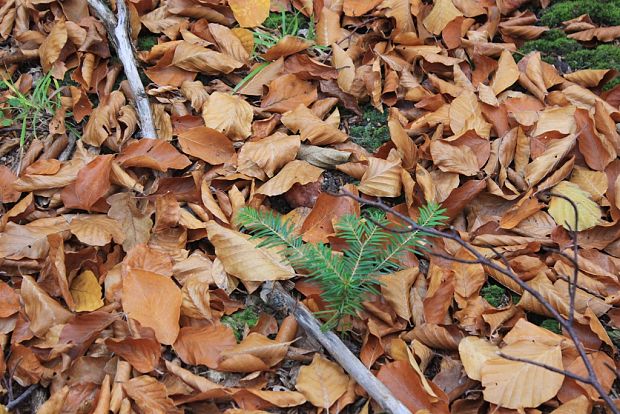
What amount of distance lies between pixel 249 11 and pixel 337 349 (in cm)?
159

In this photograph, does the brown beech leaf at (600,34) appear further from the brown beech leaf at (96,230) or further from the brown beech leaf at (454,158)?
the brown beech leaf at (96,230)

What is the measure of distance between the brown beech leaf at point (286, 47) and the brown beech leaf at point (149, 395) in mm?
1420

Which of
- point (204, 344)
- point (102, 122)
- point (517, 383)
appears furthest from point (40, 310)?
point (517, 383)

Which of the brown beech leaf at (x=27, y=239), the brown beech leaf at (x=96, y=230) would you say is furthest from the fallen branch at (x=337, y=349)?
the brown beech leaf at (x=27, y=239)

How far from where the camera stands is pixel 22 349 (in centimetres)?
191

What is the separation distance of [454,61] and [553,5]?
2.11 feet

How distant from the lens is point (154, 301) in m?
1.95

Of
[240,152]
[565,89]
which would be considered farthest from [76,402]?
[565,89]

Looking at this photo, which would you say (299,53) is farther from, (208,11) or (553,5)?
(553,5)

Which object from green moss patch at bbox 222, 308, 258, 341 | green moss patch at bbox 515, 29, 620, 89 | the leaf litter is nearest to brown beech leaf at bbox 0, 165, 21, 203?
the leaf litter

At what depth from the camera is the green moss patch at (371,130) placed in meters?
2.46

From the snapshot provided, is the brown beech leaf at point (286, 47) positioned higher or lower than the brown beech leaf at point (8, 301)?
higher

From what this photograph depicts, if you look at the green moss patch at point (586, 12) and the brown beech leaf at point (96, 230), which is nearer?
the brown beech leaf at point (96, 230)

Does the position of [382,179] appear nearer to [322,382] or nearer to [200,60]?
A: [322,382]
